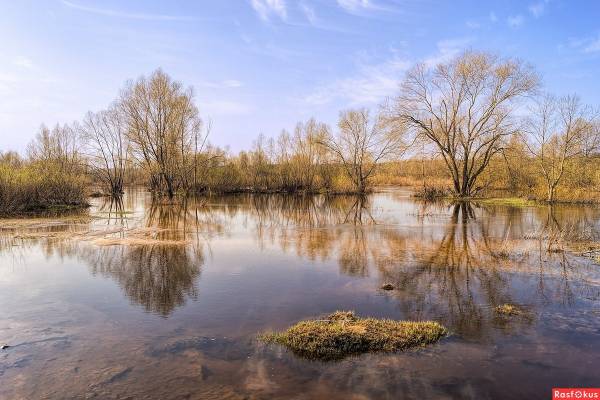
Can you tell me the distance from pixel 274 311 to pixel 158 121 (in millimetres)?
35607

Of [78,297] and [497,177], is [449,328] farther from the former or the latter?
[497,177]

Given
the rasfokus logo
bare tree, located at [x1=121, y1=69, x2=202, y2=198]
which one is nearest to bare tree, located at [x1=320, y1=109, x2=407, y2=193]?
bare tree, located at [x1=121, y1=69, x2=202, y2=198]

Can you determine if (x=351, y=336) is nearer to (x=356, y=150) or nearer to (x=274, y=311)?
(x=274, y=311)

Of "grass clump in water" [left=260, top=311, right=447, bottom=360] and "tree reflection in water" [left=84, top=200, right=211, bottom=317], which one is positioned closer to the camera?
"grass clump in water" [left=260, top=311, right=447, bottom=360]

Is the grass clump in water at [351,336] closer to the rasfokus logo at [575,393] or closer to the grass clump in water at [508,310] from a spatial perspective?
the grass clump in water at [508,310]

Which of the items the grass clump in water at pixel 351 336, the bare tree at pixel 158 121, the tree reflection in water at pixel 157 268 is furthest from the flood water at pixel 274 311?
the bare tree at pixel 158 121

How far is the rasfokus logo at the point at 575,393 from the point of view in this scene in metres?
4.82

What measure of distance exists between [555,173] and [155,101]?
115 ft

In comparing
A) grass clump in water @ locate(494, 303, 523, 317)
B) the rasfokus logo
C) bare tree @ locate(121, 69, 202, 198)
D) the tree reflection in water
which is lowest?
the rasfokus logo

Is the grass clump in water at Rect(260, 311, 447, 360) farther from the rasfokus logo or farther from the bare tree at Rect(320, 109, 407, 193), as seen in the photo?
the bare tree at Rect(320, 109, 407, 193)

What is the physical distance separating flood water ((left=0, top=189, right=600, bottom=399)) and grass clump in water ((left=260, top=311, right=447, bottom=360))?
23cm

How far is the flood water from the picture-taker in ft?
16.9

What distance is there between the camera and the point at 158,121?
129ft

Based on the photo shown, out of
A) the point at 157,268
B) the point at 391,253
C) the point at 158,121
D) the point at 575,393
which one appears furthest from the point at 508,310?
the point at 158,121
